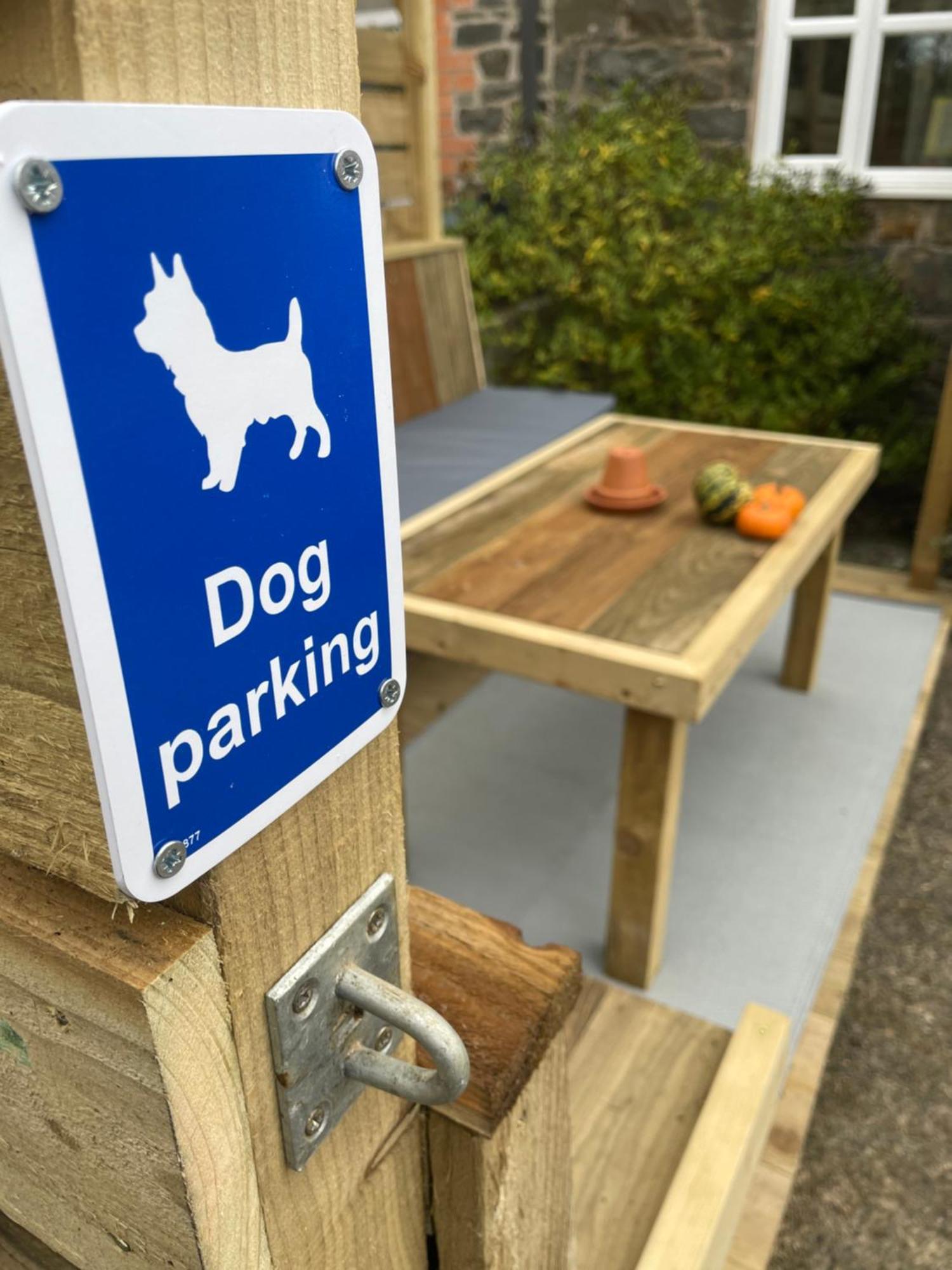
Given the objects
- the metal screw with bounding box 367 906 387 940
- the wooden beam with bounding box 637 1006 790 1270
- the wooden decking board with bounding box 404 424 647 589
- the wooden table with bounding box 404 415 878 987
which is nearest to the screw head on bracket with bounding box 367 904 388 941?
the metal screw with bounding box 367 906 387 940

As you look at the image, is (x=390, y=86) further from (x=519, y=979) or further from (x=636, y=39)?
(x=519, y=979)

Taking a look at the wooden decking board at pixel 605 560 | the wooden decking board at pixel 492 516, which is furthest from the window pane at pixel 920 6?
the wooden decking board at pixel 605 560

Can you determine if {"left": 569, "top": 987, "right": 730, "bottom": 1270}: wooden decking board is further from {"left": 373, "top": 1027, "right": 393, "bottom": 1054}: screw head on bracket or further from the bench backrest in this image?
the bench backrest

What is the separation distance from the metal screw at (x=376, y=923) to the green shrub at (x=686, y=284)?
3921mm

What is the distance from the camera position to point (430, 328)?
331cm

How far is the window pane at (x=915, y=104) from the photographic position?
378 centimetres

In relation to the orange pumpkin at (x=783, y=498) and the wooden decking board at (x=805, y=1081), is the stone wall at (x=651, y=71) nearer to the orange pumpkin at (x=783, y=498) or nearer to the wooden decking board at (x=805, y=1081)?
the orange pumpkin at (x=783, y=498)

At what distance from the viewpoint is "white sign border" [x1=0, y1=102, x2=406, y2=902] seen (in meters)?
0.23

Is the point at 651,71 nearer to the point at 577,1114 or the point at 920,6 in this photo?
the point at 920,6

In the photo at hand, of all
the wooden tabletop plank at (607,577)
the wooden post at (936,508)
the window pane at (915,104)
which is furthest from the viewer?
the window pane at (915,104)

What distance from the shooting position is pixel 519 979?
1.75 ft

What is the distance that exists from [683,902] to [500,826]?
1.42 ft

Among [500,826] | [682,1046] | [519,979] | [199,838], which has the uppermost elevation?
[199,838]

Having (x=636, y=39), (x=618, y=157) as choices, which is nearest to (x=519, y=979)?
(x=618, y=157)
